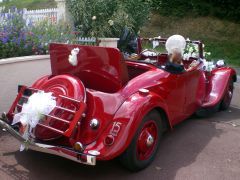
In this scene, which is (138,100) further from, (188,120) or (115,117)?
(188,120)

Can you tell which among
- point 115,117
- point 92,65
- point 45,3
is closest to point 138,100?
point 115,117

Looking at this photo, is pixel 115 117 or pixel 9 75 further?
pixel 9 75

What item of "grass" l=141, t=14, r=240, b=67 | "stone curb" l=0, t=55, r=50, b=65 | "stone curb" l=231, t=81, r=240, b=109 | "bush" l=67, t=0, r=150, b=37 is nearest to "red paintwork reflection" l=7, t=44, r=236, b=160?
"stone curb" l=0, t=55, r=50, b=65

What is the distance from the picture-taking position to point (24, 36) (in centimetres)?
594

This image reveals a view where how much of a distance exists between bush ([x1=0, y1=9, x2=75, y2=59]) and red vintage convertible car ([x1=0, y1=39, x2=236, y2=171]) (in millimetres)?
1535

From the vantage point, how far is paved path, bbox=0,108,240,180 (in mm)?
3955

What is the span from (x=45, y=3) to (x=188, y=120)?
17168mm

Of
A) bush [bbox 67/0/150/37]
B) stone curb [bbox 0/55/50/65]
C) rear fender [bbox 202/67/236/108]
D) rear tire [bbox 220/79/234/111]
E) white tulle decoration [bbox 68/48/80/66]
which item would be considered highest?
bush [bbox 67/0/150/37]

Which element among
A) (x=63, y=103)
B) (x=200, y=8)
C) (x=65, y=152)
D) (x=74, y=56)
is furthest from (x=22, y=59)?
(x=200, y=8)

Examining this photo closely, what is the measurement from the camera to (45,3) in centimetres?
2111

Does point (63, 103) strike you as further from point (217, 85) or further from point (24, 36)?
point (217, 85)

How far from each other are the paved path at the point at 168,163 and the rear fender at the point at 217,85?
2.07ft

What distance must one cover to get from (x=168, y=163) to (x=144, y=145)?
459mm

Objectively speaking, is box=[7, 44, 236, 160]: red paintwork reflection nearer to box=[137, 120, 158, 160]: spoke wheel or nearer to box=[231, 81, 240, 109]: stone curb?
box=[137, 120, 158, 160]: spoke wheel
